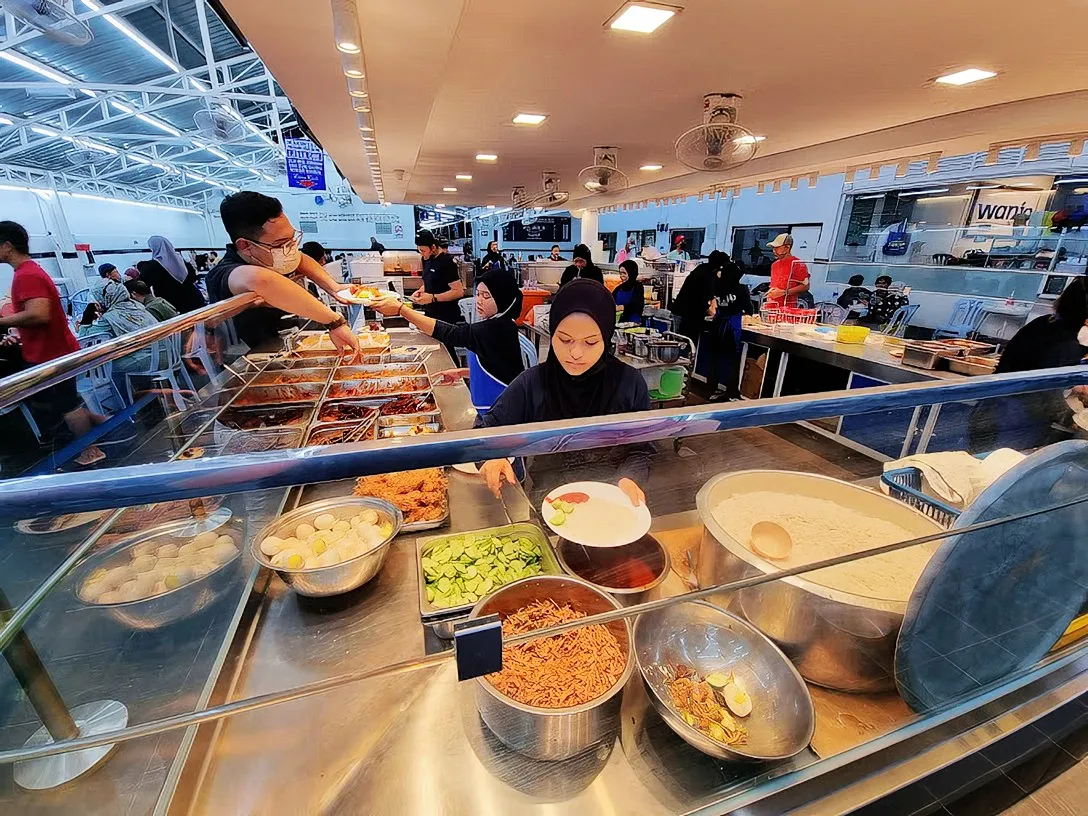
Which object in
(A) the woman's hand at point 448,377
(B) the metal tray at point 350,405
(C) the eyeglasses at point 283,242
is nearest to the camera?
(C) the eyeglasses at point 283,242

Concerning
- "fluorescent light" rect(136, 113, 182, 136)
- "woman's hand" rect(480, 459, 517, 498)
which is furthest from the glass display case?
"fluorescent light" rect(136, 113, 182, 136)

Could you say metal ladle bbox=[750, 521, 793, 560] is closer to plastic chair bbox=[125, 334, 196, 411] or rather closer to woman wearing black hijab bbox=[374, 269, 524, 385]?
woman wearing black hijab bbox=[374, 269, 524, 385]

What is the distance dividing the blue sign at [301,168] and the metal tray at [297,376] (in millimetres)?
7449

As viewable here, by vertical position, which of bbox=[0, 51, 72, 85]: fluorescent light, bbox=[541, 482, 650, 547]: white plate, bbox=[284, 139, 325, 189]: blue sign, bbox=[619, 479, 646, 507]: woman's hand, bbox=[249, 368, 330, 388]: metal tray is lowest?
bbox=[249, 368, 330, 388]: metal tray

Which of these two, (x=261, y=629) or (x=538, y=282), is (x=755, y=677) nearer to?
(x=261, y=629)

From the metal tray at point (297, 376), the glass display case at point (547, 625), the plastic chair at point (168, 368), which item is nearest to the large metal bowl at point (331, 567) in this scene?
the glass display case at point (547, 625)

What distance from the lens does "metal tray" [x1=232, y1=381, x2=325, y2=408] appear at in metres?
2.81

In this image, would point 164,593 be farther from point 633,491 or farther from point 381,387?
point 381,387

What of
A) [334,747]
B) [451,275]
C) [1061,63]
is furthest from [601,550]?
[451,275]

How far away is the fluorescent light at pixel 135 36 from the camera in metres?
6.34

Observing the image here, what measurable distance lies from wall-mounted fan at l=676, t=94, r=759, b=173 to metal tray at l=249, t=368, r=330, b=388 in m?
3.29

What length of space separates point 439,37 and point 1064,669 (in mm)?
3703

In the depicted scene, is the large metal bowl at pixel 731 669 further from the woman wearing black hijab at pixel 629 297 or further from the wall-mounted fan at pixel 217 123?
the wall-mounted fan at pixel 217 123

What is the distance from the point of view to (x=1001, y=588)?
3.92 feet
